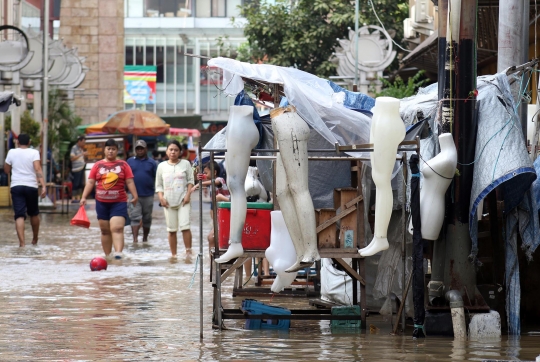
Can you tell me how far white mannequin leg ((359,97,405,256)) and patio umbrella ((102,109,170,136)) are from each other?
91.6ft

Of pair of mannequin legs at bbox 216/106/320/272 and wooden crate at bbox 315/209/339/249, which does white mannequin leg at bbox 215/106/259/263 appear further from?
wooden crate at bbox 315/209/339/249

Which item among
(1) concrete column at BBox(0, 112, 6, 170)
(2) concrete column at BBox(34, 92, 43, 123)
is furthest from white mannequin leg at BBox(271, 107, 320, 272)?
(2) concrete column at BBox(34, 92, 43, 123)

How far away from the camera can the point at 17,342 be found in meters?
7.79

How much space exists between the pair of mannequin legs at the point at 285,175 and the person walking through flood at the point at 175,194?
25.6 ft

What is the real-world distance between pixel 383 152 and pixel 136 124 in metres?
28.2

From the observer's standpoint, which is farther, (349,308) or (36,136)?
(36,136)

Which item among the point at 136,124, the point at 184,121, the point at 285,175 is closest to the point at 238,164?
the point at 285,175

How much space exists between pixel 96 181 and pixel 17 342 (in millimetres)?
7508

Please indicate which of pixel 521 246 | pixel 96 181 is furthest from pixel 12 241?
pixel 521 246

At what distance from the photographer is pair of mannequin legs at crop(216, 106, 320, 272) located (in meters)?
7.93

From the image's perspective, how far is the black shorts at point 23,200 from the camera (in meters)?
17.5

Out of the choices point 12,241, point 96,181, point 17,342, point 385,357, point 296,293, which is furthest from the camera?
point 12,241

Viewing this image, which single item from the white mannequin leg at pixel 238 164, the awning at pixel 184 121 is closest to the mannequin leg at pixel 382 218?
the white mannequin leg at pixel 238 164

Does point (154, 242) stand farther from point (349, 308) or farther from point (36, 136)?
point (36, 136)
